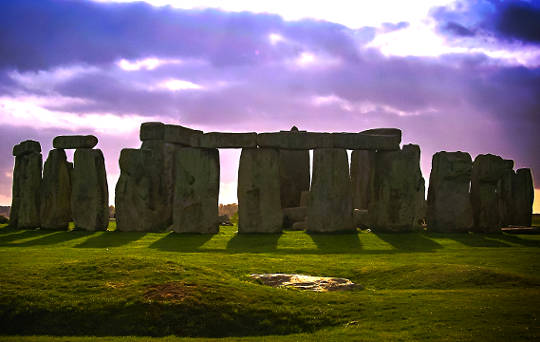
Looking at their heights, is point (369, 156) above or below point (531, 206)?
above

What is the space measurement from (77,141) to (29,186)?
445 cm

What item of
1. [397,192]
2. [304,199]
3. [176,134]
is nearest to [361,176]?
[304,199]

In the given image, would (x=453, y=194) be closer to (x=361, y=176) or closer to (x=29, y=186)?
(x=361, y=176)

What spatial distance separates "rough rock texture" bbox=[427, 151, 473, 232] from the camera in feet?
110

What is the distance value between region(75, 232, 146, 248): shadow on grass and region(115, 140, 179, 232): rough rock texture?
1.13 metres

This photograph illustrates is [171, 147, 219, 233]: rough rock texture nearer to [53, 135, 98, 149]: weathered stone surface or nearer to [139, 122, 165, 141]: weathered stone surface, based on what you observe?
[139, 122, 165, 141]: weathered stone surface

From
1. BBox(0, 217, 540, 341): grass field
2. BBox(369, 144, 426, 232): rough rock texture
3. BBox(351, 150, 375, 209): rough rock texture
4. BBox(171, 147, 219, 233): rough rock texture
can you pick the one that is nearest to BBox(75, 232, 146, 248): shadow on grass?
BBox(171, 147, 219, 233): rough rock texture

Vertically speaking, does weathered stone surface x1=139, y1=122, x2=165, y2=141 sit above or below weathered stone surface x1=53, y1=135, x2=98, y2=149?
above

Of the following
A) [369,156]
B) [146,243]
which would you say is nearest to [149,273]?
[146,243]

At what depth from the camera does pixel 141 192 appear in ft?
114

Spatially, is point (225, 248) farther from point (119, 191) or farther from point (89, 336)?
point (89, 336)

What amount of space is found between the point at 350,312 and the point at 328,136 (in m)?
17.6

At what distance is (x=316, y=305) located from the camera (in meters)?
16.6

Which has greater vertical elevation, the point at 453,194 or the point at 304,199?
the point at 453,194
